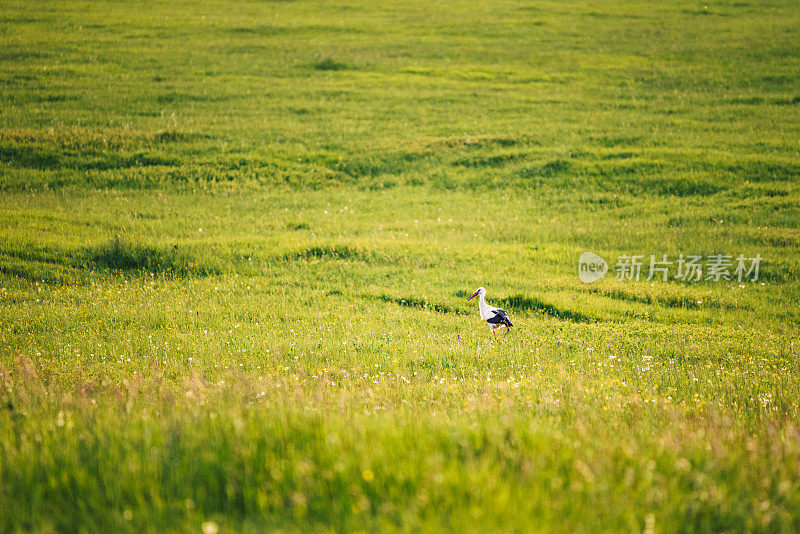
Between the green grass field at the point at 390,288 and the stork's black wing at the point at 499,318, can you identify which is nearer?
the green grass field at the point at 390,288

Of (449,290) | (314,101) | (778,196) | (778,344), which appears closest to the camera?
(778,344)

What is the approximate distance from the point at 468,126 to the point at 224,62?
2013cm

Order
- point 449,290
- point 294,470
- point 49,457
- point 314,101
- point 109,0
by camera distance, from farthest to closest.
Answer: point 109,0 < point 314,101 < point 449,290 < point 49,457 < point 294,470

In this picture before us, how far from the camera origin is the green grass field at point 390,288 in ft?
10.1

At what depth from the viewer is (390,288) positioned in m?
11.8

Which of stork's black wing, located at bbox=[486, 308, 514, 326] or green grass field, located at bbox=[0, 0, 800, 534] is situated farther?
stork's black wing, located at bbox=[486, 308, 514, 326]

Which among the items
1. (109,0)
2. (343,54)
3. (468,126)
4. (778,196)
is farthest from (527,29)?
(109,0)

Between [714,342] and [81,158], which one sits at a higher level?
[81,158]

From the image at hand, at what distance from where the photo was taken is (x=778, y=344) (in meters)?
9.01

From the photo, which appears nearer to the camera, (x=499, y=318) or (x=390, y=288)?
(x=499, y=318)

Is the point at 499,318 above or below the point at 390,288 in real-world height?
above

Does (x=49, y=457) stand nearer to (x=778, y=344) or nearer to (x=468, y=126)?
(x=778, y=344)

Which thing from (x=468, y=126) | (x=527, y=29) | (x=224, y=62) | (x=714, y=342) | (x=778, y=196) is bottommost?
(x=714, y=342)

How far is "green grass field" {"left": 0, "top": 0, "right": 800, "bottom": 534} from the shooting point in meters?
3.09
